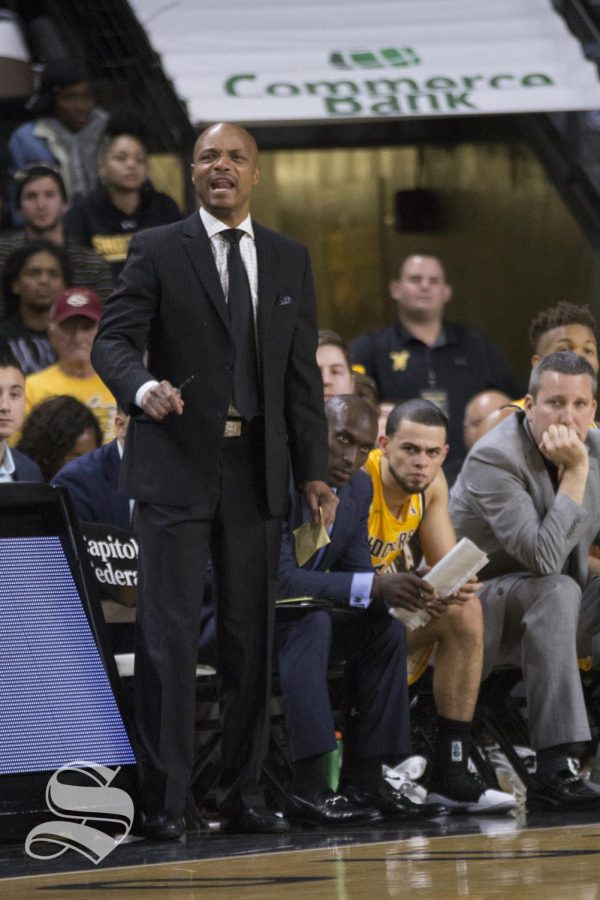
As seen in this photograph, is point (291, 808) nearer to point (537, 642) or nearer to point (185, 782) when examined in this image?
point (185, 782)

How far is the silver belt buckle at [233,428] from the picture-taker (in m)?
4.96

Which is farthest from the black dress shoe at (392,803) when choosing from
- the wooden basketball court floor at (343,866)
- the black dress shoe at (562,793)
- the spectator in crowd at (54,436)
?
the spectator in crowd at (54,436)

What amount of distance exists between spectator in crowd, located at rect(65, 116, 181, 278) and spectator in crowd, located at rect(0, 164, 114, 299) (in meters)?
0.10

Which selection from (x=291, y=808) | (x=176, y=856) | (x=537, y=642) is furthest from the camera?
(x=537, y=642)

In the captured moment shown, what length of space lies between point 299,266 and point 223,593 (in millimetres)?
908

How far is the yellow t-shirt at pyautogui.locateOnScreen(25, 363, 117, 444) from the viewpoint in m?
7.18

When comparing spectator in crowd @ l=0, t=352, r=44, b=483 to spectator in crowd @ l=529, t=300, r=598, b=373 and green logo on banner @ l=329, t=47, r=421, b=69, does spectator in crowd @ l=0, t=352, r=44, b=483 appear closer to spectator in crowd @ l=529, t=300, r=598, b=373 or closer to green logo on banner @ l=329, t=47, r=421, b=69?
spectator in crowd @ l=529, t=300, r=598, b=373

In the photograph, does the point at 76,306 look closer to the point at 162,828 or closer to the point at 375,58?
the point at 375,58

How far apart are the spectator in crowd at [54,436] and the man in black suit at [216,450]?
1608 mm

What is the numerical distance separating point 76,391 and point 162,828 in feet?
9.18

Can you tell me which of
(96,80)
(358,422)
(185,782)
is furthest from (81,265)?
(185,782)

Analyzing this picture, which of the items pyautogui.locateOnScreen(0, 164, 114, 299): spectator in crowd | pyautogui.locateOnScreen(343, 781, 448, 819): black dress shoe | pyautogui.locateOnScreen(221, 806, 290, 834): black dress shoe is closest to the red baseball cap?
pyautogui.locateOnScreen(0, 164, 114, 299): spectator in crowd

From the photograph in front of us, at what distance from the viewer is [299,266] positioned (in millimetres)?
5109

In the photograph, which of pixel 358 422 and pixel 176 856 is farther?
pixel 358 422
